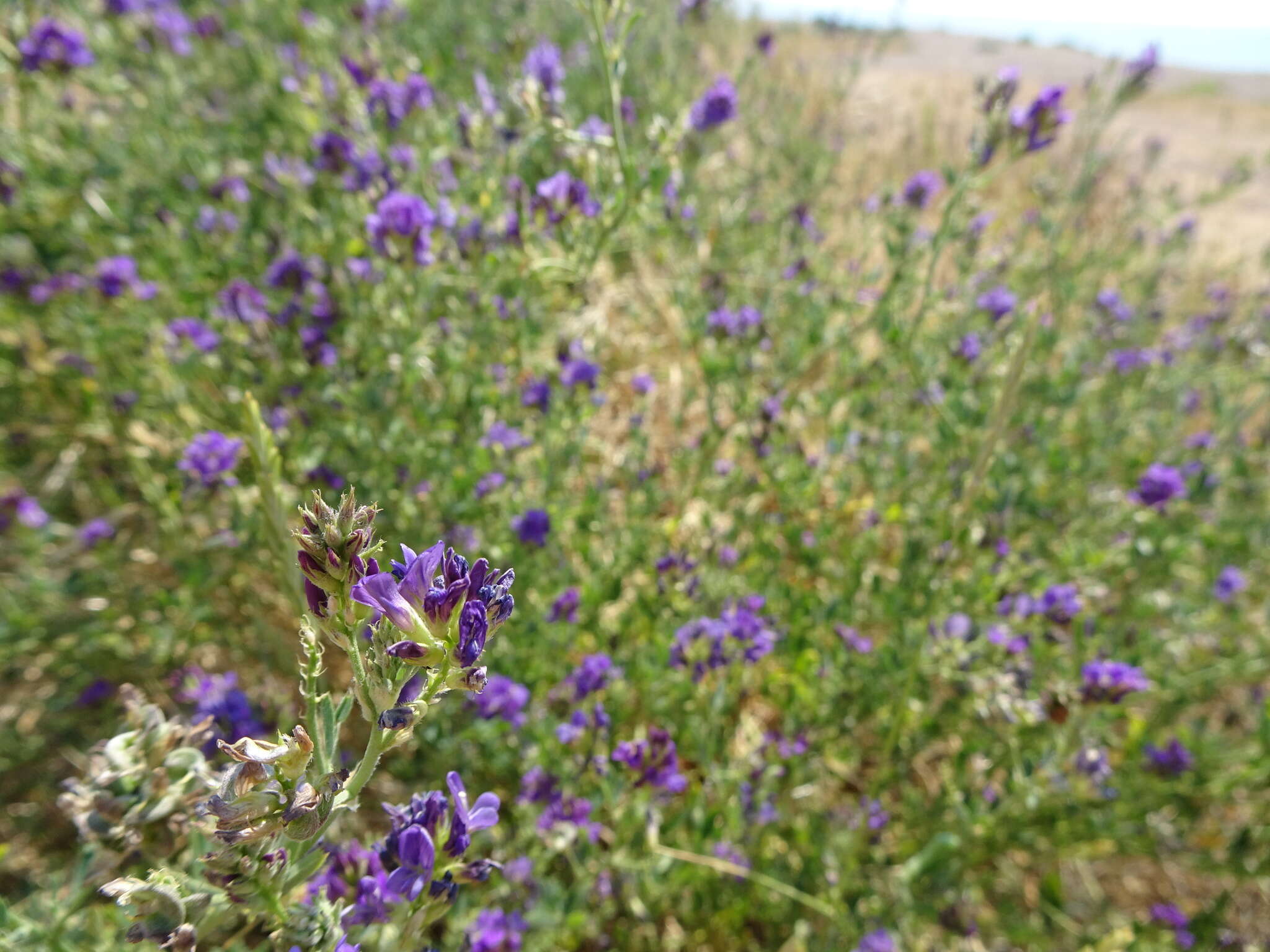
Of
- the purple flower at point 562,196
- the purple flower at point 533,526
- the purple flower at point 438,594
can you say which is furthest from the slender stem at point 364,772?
the purple flower at point 562,196

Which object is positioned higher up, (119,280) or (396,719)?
(119,280)

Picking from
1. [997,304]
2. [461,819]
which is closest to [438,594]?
[461,819]

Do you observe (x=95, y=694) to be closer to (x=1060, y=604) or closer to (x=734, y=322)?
(x=734, y=322)

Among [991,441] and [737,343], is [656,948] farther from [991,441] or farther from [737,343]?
[737,343]

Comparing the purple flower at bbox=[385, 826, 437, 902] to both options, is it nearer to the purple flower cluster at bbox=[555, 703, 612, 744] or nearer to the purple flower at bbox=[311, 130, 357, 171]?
the purple flower cluster at bbox=[555, 703, 612, 744]

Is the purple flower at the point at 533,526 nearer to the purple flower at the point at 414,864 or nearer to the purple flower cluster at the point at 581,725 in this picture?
the purple flower cluster at the point at 581,725

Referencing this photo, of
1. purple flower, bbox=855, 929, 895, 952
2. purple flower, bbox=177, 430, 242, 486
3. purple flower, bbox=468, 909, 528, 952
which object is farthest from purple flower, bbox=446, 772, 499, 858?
purple flower, bbox=177, 430, 242, 486

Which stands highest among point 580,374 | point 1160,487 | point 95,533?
point 580,374

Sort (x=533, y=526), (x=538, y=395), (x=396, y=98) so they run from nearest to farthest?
(x=533, y=526), (x=538, y=395), (x=396, y=98)
